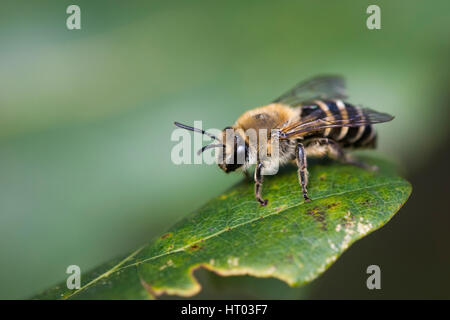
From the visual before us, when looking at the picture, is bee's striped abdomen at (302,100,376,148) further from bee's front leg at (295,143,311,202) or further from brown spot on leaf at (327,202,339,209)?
brown spot on leaf at (327,202,339,209)

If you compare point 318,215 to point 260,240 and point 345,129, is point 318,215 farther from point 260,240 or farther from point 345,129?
point 345,129

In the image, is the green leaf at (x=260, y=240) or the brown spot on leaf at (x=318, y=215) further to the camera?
the brown spot on leaf at (x=318, y=215)

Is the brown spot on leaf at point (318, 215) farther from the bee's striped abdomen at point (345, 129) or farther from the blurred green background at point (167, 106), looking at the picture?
the blurred green background at point (167, 106)

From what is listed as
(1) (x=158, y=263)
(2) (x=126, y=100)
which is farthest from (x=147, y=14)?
(1) (x=158, y=263)

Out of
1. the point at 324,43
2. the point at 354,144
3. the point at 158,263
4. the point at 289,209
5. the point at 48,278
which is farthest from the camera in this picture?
the point at 324,43

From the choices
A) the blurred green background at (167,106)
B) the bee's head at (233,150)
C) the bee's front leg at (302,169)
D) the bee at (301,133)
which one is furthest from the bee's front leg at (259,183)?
the blurred green background at (167,106)

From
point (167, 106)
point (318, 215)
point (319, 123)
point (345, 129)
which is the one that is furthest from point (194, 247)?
point (167, 106)

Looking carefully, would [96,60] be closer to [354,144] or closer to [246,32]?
[246,32]
